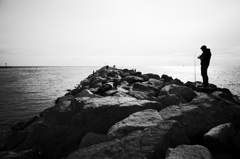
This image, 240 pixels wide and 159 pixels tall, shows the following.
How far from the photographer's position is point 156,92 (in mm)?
6023

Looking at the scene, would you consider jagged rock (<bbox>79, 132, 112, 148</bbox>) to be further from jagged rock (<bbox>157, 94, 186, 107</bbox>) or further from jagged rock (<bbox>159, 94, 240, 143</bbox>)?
jagged rock (<bbox>157, 94, 186, 107</bbox>)

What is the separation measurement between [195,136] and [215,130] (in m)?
0.44

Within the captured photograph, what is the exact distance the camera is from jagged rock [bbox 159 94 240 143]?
283 centimetres

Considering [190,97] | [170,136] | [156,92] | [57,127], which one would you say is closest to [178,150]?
[170,136]

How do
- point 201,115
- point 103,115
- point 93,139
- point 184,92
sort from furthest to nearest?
1. point 184,92
2. point 103,115
3. point 201,115
4. point 93,139

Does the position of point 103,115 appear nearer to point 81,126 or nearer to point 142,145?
point 81,126

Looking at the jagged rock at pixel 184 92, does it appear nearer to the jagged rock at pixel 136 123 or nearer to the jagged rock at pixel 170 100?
the jagged rock at pixel 170 100

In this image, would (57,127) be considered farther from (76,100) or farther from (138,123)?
(138,123)

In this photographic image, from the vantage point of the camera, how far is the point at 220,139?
7.56 ft

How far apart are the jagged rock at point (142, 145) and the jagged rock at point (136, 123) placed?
0.73 ft

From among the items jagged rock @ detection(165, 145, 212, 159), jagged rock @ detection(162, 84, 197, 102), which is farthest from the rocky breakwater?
jagged rock @ detection(162, 84, 197, 102)

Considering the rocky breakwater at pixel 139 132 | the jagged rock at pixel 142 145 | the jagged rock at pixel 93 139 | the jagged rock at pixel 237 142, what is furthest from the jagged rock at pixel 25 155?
the jagged rock at pixel 237 142

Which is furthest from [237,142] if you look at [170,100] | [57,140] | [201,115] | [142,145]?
[57,140]

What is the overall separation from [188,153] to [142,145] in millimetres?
630
